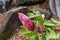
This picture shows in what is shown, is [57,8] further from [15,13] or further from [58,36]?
[58,36]

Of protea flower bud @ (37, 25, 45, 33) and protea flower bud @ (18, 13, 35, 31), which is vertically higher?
protea flower bud @ (18, 13, 35, 31)

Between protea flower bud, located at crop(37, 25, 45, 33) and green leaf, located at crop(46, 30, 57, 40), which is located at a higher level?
protea flower bud, located at crop(37, 25, 45, 33)

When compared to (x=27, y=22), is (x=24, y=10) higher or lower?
lower

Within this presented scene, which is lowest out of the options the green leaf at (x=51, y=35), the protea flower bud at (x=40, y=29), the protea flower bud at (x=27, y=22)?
the green leaf at (x=51, y=35)

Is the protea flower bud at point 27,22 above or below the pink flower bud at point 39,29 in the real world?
above

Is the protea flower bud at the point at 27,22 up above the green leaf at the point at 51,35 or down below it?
above

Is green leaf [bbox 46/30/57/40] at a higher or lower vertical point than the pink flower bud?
lower

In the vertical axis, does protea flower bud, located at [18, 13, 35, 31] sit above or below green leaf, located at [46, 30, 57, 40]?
above

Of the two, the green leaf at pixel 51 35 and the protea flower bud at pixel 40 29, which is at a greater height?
the protea flower bud at pixel 40 29

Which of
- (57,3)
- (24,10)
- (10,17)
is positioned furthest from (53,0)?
(10,17)

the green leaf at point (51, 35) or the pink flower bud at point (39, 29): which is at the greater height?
the pink flower bud at point (39, 29)

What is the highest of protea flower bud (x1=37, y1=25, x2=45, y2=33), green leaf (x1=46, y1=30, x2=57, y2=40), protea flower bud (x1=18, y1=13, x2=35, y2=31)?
protea flower bud (x1=18, y1=13, x2=35, y2=31)
